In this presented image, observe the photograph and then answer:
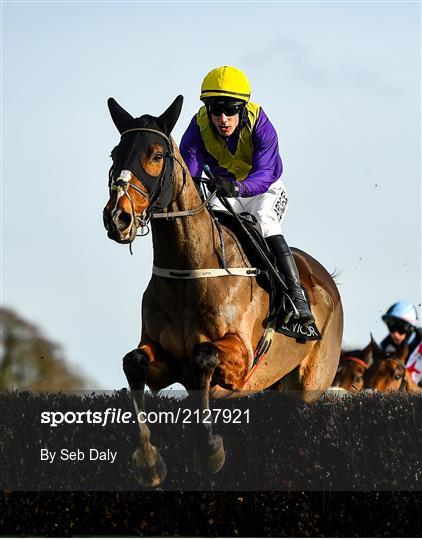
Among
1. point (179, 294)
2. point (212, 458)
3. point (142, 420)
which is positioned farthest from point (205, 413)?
point (179, 294)

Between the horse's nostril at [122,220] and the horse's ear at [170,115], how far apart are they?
0.80 metres

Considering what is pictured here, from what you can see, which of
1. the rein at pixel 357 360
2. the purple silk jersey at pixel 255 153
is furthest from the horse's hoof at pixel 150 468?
the rein at pixel 357 360

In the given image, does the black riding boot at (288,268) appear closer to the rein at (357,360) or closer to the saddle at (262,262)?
the saddle at (262,262)

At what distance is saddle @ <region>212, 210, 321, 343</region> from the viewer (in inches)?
340

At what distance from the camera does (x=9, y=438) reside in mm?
8938

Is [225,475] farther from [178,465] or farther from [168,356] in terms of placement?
[168,356]

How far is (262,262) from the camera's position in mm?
8648

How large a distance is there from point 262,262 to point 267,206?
47cm

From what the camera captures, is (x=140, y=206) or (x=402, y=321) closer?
(x=140, y=206)

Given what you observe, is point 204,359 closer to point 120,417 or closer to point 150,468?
point 150,468

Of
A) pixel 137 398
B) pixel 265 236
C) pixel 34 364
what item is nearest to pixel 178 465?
pixel 137 398

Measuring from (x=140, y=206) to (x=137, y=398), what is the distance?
1.30 metres

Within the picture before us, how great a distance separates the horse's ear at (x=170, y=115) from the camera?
7.81m

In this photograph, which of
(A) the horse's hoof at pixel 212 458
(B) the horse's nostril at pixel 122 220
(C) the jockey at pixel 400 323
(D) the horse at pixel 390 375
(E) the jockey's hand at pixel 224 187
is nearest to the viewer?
(B) the horse's nostril at pixel 122 220
